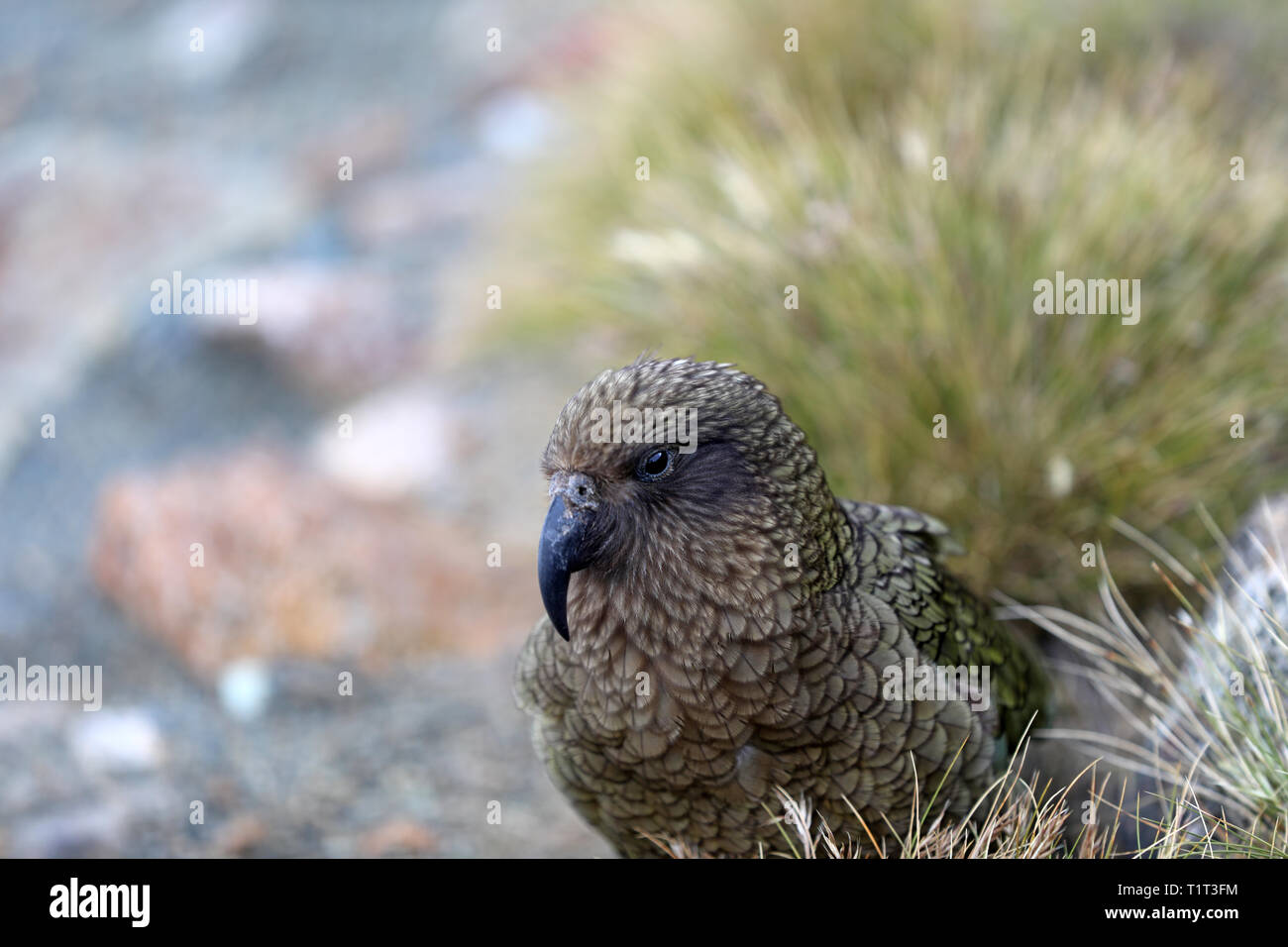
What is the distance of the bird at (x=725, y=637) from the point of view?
2.46 metres

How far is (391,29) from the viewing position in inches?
507

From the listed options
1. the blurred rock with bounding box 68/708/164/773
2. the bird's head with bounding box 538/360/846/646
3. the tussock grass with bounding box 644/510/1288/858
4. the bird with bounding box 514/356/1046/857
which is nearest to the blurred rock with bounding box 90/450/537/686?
the blurred rock with bounding box 68/708/164/773

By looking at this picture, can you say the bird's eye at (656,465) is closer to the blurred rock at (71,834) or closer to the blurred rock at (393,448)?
the blurred rock at (71,834)

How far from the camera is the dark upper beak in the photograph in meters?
2.39

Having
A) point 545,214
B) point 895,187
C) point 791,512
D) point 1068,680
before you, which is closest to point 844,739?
point 791,512

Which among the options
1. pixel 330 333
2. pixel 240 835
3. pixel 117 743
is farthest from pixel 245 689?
pixel 330 333

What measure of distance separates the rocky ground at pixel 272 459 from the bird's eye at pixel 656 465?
6.97ft

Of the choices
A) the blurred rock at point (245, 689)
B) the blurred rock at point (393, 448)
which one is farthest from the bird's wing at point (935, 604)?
the blurred rock at point (393, 448)

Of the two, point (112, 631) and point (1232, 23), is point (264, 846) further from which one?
point (1232, 23)

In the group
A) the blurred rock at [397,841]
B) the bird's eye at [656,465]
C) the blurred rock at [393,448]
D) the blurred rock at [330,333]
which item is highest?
the blurred rock at [330,333]

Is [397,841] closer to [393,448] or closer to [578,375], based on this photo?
[578,375]

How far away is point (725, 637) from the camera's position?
2512mm

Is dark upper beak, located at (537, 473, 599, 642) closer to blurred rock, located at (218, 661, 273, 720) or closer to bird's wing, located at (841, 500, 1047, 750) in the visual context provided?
bird's wing, located at (841, 500, 1047, 750)
